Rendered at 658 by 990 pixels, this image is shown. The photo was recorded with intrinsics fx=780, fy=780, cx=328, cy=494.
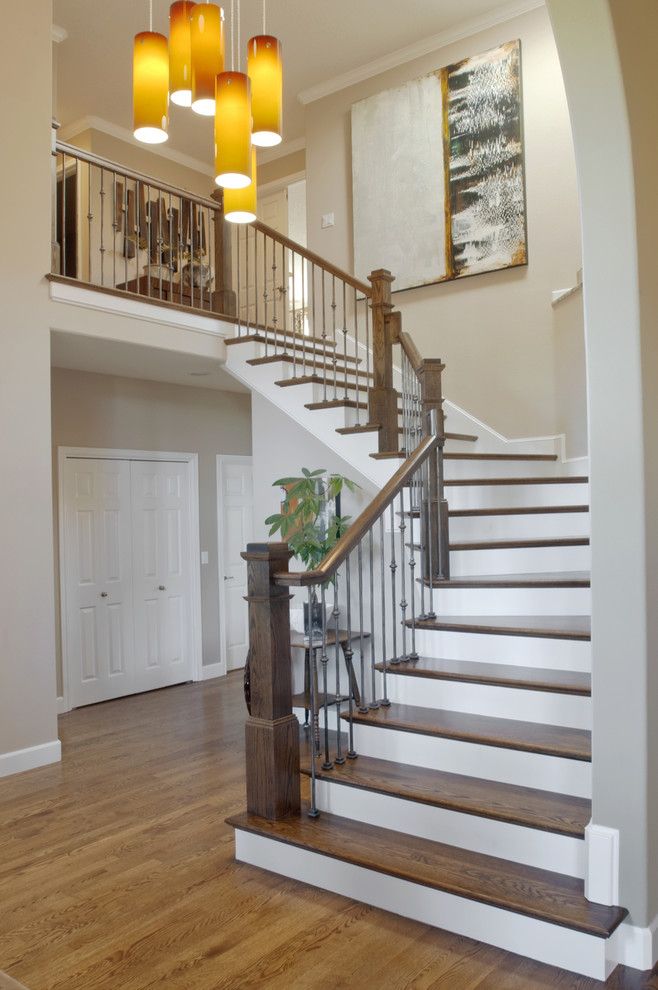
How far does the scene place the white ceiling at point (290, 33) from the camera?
243 inches

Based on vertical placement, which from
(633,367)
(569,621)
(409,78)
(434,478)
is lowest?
(569,621)

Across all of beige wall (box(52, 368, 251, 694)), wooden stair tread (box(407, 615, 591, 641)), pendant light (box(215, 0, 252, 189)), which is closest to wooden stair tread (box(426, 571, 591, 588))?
wooden stair tread (box(407, 615, 591, 641))

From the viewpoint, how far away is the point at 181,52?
3225 mm

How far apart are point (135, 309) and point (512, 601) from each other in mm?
3070

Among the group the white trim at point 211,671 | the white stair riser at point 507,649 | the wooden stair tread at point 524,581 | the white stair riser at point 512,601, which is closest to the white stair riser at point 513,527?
the wooden stair tread at point 524,581

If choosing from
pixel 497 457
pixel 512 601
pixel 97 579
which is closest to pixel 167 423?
pixel 97 579

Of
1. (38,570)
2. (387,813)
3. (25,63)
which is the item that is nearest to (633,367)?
(387,813)

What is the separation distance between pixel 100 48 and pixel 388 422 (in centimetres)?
440

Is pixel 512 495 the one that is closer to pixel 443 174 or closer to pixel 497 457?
pixel 497 457

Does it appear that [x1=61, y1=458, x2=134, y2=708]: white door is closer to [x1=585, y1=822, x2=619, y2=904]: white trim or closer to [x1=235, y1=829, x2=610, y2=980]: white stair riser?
[x1=235, y1=829, x2=610, y2=980]: white stair riser

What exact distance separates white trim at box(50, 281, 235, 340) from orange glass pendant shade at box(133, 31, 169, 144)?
181 cm

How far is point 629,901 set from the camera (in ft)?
8.00

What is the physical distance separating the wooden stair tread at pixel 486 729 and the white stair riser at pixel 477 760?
33mm

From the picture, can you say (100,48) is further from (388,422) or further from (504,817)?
(504,817)
